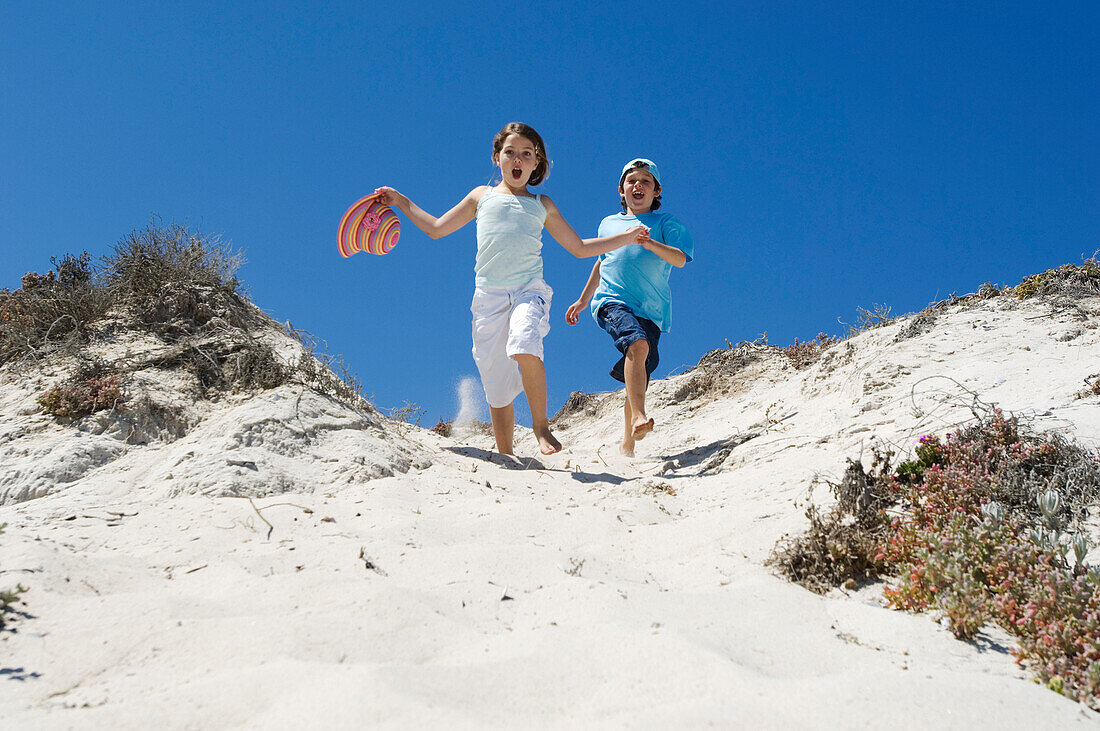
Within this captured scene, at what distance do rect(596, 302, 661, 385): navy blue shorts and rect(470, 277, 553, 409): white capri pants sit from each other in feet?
1.78

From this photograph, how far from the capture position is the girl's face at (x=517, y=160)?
5.03 metres

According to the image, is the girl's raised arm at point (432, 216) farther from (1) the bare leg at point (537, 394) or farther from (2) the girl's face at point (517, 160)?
(1) the bare leg at point (537, 394)

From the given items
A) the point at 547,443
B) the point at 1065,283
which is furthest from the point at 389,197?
the point at 1065,283

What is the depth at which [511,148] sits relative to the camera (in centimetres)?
502

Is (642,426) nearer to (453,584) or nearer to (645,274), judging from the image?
(645,274)

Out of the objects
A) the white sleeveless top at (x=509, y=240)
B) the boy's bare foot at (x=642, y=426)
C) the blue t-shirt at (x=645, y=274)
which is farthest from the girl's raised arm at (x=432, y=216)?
the boy's bare foot at (x=642, y=426)

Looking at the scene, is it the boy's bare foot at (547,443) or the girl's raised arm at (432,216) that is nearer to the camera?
the boy's bare foot at (547,443)

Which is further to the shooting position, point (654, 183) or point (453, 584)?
point (654, 183)

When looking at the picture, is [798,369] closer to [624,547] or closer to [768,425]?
[768,425]

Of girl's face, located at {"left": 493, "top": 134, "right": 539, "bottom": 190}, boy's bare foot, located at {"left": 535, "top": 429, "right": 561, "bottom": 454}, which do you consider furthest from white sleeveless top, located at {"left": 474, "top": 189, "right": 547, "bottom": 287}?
boy's bare foot, located at {"left": 535, "top": 429, "right": 561, "bottom": 454}

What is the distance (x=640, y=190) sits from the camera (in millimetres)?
5562

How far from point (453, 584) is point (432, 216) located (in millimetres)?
3338

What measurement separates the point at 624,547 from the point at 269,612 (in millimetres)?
1429

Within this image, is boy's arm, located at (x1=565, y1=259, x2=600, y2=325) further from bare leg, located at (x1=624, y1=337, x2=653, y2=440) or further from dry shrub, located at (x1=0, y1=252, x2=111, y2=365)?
dry shrub, located at (x1=0, y1=252, x2=111, y2=365)
